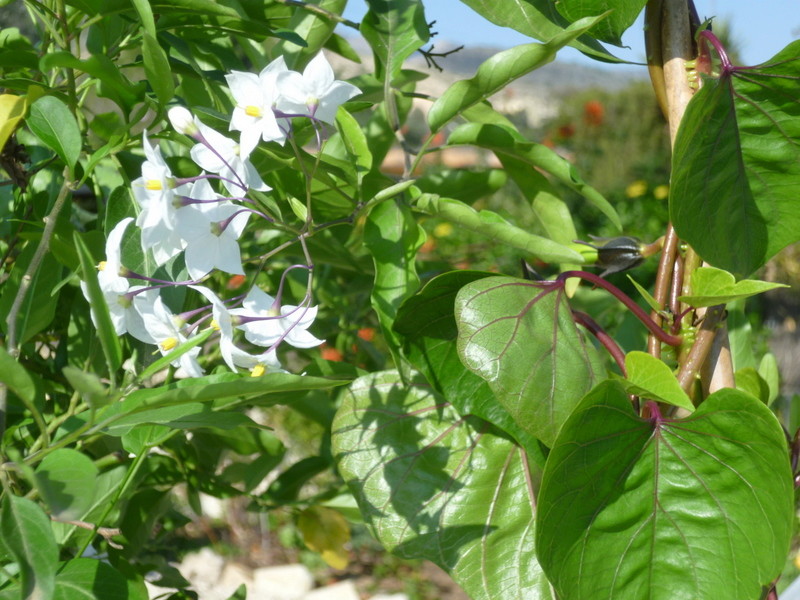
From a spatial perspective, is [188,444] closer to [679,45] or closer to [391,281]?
[391,281]

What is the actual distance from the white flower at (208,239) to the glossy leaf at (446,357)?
0.15m

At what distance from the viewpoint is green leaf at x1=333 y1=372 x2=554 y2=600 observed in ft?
1.99

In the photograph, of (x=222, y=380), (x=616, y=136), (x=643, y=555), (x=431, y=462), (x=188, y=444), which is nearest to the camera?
(x=222, y=380)

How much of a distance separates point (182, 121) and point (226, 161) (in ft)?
0.11

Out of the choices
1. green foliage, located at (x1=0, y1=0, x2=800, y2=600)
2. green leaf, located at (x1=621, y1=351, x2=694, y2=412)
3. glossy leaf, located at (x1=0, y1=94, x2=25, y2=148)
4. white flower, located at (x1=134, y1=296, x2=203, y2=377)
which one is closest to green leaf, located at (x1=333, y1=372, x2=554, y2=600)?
green foliage, located at (x1=0, y1=0, x2=800, y2=600)

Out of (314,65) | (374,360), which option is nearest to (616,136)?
(374,360)

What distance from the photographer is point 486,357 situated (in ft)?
1.66

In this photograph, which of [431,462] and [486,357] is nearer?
[486,357]

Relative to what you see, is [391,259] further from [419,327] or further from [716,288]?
[716,288]

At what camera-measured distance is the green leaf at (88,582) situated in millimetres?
471

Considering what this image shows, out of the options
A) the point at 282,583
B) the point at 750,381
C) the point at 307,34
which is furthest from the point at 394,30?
the point at 282,583

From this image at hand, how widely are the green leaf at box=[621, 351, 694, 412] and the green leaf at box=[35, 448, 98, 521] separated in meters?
0.31

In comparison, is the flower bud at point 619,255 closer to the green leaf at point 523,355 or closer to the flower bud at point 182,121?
the green leaf at point 523,355

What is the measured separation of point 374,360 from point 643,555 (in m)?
0.49
